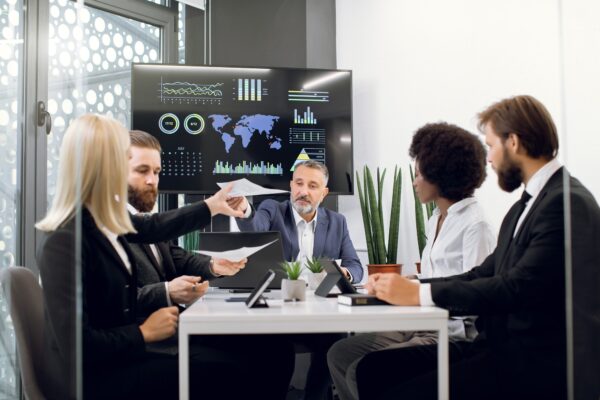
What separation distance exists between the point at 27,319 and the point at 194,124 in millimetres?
2792

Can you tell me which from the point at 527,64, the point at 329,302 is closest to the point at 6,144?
the point at 329,302

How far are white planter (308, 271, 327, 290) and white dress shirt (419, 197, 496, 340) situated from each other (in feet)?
1.56

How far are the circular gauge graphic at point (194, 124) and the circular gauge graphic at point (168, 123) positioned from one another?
0.21 ft

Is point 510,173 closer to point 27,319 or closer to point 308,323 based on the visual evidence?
point 308,323

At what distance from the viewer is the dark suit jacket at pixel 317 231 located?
14.5 feet

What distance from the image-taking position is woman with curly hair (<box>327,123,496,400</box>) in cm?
290

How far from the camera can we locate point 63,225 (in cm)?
190

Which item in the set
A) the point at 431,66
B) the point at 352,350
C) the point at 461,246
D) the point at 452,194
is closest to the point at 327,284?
the point at 352,350

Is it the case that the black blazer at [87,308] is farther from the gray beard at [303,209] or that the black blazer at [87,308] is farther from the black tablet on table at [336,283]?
the gray beard at [303,209]

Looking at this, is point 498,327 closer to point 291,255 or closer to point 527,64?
point 291,255

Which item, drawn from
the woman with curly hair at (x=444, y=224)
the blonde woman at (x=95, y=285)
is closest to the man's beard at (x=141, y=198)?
the blonde woman at (x=95, y=285)

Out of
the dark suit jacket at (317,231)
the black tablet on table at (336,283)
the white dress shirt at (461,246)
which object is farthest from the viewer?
the dark suit jacket at (317,231)

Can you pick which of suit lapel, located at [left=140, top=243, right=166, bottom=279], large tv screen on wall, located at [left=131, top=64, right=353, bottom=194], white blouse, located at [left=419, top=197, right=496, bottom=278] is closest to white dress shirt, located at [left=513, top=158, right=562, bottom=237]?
white blouse, located at [left=419, top=197, right=496, bottom=278]

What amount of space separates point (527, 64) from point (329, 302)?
104 inches
